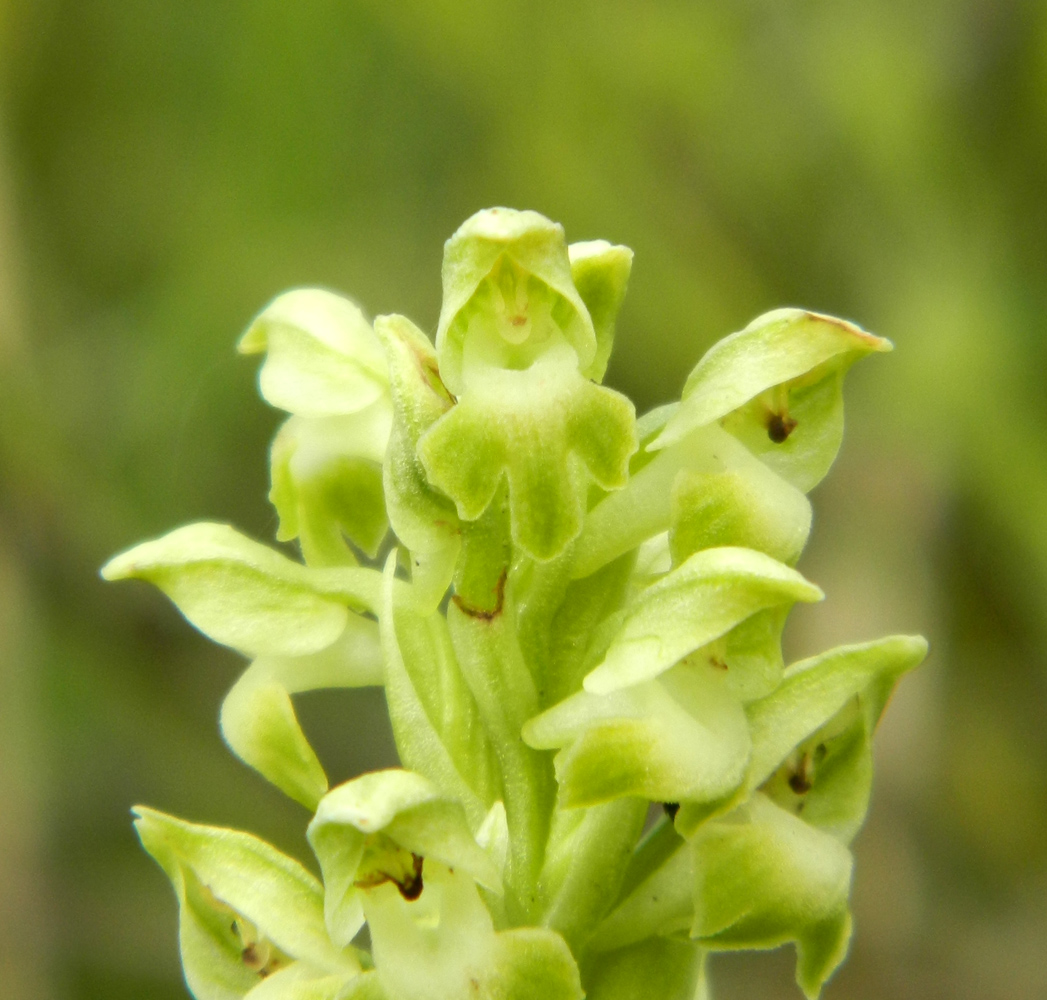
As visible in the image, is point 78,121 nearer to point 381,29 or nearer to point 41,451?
point 381,29

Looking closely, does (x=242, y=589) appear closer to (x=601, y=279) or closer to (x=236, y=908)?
(x=236, y=908)

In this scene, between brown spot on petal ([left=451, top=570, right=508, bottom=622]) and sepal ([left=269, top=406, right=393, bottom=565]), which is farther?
sepal ([left=269, top=406, right=393, bottom=565])

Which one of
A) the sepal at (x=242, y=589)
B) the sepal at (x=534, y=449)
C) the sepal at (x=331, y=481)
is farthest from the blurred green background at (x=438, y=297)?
the sepal at (x=534, y=449)

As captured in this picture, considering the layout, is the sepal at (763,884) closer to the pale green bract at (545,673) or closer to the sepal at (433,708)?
the pale green bract at (545,673)

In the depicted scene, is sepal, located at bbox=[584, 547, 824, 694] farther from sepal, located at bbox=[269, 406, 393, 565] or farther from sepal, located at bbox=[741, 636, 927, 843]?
sepal, located at bbox=[269, 406, 393, 565]

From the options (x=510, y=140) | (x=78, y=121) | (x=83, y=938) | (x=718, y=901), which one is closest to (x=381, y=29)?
(x=510, y=140)

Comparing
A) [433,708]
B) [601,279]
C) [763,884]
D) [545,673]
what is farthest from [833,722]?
[601,279]

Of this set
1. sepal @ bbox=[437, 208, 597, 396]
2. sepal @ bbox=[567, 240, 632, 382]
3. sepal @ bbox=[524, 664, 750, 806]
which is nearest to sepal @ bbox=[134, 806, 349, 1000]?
sepal @ bbox=[524, 664, 750, 806]
